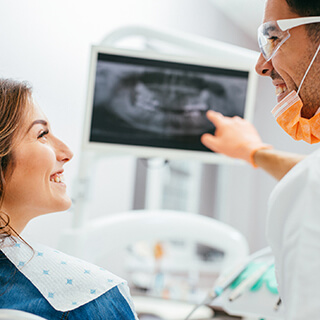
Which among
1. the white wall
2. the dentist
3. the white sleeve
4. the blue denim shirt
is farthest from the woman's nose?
the white wall

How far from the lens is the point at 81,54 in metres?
2.32

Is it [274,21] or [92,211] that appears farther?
[92,211]

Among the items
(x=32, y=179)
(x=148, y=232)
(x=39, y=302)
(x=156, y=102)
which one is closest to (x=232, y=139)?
(x=156, y=102)

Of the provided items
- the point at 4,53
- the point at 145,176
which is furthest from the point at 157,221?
the point at 145,176

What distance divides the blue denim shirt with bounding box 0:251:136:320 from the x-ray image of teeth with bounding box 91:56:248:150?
0.81 meters

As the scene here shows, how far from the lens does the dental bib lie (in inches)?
43.7

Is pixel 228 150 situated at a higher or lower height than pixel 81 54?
lower

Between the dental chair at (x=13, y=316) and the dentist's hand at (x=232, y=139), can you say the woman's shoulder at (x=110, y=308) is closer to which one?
the dental chair at (x=13, y=316)

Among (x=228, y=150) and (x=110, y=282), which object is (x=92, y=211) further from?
(x=110, y=282)

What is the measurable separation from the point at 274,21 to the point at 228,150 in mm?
862

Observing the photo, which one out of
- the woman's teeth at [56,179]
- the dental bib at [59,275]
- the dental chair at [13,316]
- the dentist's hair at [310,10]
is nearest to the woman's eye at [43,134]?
the woman's teeth at [56,179]

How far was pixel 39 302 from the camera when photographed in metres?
1.09

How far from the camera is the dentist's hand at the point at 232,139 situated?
6.38 feet

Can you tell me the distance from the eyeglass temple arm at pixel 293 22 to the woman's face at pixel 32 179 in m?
0.66
